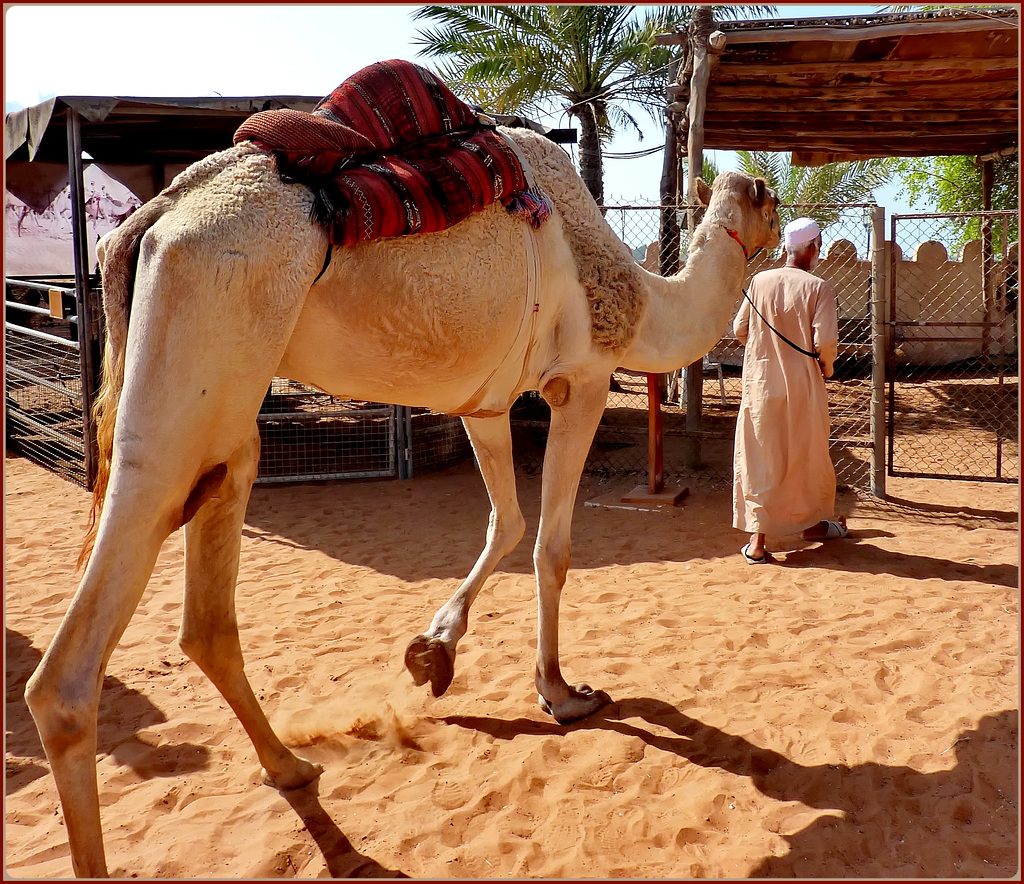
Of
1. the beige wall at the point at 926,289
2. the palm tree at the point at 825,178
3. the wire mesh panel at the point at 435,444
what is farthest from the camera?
the palm tree at the point at 825,178

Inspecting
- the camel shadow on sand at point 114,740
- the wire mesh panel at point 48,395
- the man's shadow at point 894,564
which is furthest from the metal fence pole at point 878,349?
the wire mesh panel at point 48,395

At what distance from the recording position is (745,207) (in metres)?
4.14

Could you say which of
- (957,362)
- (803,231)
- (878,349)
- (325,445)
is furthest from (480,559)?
(957,362)

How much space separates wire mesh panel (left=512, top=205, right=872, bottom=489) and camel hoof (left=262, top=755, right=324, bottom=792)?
3.88m

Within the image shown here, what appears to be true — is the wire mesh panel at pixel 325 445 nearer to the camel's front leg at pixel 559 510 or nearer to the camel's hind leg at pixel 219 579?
the camel's front leg at pixel 559 510

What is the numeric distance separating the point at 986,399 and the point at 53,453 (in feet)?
40.4

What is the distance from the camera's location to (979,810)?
3133 mm

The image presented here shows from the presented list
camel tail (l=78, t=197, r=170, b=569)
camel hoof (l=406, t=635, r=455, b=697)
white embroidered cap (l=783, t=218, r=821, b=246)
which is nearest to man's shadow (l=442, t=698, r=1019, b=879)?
camel hoof (l=406, t=635, r=455, b=697)

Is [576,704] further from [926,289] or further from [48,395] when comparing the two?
[926,289]

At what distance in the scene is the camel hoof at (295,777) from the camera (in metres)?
3.21

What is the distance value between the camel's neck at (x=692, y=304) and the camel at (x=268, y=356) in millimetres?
22

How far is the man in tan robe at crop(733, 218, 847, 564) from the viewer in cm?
593

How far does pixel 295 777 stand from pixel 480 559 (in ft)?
4.12

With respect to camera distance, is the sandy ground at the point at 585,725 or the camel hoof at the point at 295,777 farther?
the camel hoof at the point at 295,777
